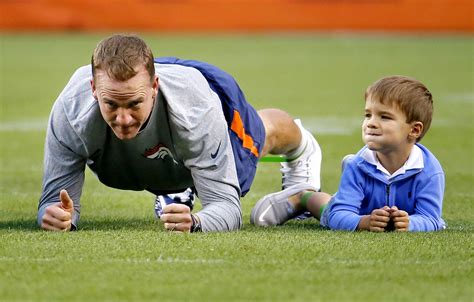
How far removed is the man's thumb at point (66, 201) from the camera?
552cm

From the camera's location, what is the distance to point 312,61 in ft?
71.7

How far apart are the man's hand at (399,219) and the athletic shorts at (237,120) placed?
822mm

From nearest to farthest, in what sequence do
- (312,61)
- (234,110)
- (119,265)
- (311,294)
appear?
1. (311,294)
2. (119,265)
3. (234,110)
4. (312,61)

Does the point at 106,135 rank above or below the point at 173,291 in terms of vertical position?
above

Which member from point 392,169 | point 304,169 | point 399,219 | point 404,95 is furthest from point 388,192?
point 304,169

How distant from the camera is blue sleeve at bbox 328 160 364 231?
5.88 metres

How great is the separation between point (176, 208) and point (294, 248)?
630 mm

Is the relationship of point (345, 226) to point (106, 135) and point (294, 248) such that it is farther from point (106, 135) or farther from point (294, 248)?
point (106, 135)

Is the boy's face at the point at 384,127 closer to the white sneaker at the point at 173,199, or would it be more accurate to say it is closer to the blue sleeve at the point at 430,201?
the blue sleeve at the point at 430,201

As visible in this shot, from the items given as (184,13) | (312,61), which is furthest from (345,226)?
(184,13)

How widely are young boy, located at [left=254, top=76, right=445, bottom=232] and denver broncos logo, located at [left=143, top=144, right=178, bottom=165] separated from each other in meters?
0.89

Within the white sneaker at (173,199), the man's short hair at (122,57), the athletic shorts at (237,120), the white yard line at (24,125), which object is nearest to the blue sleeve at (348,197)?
the athletic shorts at (237,120)

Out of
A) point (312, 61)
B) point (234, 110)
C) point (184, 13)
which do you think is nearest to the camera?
point (234, 110)

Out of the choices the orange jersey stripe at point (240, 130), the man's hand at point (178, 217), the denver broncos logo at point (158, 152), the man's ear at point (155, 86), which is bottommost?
the man's hand at point (178, 217)
